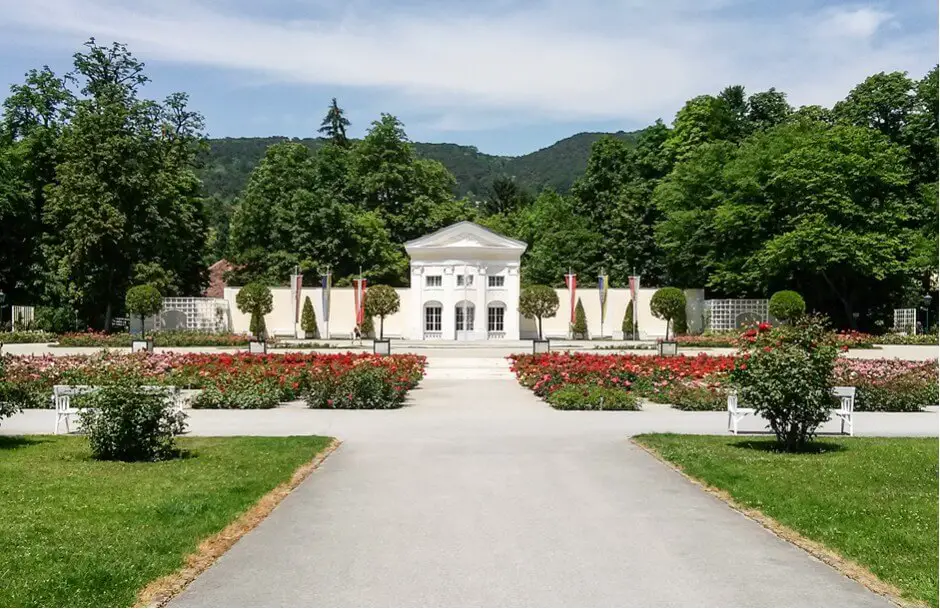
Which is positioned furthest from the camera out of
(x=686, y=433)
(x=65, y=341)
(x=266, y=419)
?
(x=65, y=341)

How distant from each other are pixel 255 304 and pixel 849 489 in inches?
1540

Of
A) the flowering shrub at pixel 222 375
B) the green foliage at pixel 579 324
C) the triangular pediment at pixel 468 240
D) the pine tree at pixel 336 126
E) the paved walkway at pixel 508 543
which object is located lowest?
the paved walkway at pixel 508 543

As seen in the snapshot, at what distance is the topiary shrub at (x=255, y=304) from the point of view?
44.3 m

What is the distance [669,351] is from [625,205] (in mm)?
26512

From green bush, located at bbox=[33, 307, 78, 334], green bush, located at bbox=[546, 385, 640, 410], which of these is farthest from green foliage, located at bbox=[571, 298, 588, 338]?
green bush, located at bbox=[546, 385, 640, 410]

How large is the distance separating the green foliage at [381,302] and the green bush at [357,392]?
2748 cm

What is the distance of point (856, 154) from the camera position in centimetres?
4309

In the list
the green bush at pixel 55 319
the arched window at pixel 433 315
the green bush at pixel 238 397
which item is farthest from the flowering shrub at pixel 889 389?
the green bush at pixel 55 319

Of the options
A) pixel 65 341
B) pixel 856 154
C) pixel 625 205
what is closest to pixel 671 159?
pixel 625 205

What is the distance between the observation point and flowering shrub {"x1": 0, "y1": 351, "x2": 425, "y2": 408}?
16.6m

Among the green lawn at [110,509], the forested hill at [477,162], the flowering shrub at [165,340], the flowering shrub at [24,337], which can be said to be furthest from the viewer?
the forested hill at [477,162]

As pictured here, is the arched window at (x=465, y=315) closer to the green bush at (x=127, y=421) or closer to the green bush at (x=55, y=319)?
the green bush at (x=55, y=319)

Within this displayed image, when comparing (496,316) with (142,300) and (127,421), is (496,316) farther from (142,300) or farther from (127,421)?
(127,421)

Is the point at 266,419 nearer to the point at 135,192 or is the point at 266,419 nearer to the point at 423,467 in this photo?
the point at 423,467
